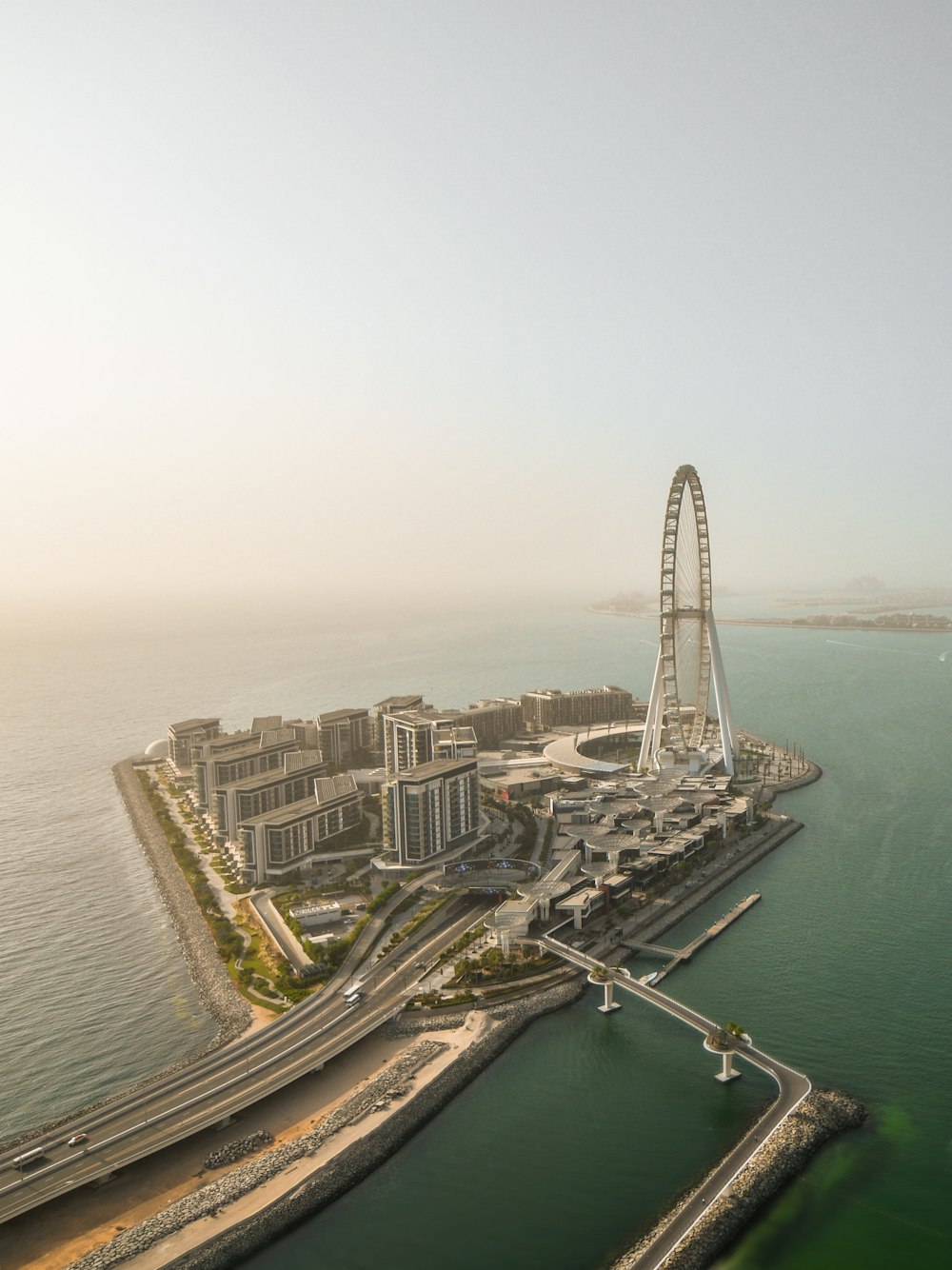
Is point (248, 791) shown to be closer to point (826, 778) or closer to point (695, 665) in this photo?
point (695, 665)

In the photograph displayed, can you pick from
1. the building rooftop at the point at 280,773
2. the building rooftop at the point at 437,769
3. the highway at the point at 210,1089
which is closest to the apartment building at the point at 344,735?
the building rooftop at the point at 280,773

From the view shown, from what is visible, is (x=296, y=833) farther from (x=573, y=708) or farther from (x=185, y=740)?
(x=573, y=708)

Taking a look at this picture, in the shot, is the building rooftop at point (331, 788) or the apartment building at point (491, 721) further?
the apartment building at point (491, 721)

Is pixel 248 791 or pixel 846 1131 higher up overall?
pixel 248 791

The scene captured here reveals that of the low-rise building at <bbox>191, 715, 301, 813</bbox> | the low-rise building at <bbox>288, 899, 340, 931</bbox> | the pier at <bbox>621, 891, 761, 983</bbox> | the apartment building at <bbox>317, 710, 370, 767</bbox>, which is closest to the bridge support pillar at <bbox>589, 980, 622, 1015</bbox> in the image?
the pier at <bbox>621, 891, 761, 983</bbox>

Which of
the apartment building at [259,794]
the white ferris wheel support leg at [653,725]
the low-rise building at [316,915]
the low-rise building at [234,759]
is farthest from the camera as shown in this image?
the white ferris wheel support leg at [653,725]

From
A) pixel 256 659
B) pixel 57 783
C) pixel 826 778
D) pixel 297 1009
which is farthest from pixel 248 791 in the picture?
pixel 256 659

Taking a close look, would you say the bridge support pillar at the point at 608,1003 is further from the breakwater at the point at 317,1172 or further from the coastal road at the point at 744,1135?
the breakwater at the point at 317,1172
